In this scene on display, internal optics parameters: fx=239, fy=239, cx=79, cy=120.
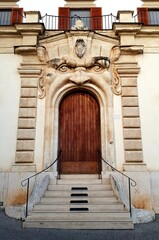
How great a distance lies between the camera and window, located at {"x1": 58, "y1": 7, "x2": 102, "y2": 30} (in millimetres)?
11625

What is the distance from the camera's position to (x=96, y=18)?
1174cm

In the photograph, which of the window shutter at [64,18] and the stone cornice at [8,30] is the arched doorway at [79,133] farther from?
the stone cornice at [8,30]

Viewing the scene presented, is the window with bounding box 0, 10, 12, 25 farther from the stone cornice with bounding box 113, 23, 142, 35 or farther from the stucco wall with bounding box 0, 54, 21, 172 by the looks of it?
the stone cornice with bounding box 113, 23, 142, 35

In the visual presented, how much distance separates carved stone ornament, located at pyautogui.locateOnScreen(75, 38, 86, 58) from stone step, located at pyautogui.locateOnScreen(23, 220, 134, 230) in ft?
21.9

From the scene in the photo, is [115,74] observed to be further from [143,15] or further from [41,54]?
[143,15]

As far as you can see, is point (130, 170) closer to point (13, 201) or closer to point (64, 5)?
point (13, 201)

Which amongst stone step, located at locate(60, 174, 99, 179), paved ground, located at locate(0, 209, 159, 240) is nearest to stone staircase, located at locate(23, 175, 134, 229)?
paved ground, located at locate(0, 209, 159, 240)

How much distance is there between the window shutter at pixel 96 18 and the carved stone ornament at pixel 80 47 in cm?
181

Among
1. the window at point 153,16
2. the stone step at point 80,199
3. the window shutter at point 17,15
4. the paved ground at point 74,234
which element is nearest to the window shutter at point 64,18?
the window shutter at point 17,15

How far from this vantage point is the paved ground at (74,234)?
5414mm

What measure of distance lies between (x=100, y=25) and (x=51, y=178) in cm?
762

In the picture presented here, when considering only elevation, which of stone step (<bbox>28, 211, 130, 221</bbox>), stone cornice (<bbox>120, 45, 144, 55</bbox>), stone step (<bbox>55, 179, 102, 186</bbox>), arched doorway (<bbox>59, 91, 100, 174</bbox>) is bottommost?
stone step (<bbox>28, 211, 130, 221</bbox>)

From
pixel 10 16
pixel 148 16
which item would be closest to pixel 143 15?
pixel 148 16

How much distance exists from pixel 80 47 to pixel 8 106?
390 cm
